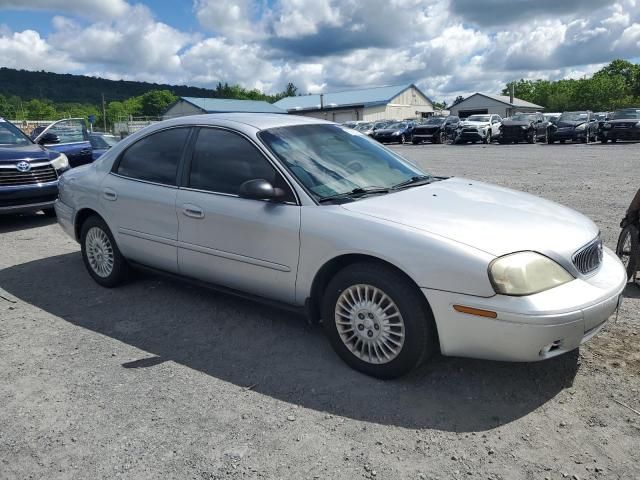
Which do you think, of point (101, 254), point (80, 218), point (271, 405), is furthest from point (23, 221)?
point (271, 405)

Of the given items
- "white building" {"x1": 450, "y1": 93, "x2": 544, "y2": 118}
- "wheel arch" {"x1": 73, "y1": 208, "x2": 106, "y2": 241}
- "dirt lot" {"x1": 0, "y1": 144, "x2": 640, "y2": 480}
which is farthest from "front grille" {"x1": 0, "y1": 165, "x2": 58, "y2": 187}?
"white building" {"x1": 450, "y1": 93, "x2": 544, "y2": 118}

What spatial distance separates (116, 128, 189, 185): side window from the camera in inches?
170

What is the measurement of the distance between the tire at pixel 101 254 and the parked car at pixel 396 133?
3220cm

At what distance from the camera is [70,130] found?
12.2 m

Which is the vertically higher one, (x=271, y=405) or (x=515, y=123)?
(x=515, y=123)

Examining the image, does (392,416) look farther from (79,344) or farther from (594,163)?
(594,163)

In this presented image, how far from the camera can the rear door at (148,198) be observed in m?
4.25

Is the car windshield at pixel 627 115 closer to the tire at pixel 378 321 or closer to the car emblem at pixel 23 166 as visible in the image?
the car emblem at pixel 23 166

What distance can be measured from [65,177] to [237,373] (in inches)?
128

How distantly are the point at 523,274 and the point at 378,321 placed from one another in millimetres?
861

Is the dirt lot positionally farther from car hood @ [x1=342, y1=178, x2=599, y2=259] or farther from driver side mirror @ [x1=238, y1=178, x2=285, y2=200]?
driver side mirror @ [x1=238, y1=178, x2=285, y2=200]

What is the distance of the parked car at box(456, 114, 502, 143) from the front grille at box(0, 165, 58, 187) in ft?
85.5

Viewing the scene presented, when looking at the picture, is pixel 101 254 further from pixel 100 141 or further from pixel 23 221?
pixel 100 141

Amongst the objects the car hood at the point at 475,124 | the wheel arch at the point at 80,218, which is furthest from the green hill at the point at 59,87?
the wheel arch at the point at 80,218
